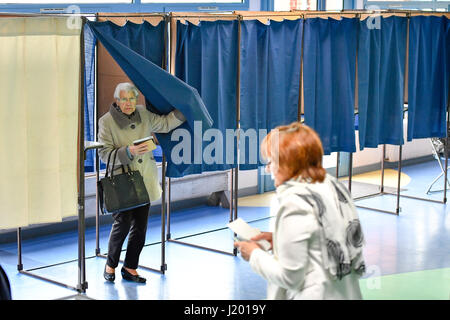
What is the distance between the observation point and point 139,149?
4.39 m

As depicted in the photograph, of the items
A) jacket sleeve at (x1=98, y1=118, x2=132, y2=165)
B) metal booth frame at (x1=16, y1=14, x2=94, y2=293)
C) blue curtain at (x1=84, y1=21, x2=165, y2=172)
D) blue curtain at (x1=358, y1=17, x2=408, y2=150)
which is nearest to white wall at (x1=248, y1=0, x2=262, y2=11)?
blue curtain at (x1=358, y1=17, x2=408, y2=150)

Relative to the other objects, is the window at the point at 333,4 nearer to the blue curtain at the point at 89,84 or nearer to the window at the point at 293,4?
the window at the point at 293,4

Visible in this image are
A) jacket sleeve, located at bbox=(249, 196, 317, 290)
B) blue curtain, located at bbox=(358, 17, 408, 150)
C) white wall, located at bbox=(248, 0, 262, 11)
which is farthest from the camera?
white wall, located at bbox=(248, 0, 262, 11)

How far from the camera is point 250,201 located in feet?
23.4

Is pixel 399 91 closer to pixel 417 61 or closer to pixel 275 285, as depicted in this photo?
pixel 417 61

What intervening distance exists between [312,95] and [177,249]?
63.0 inches

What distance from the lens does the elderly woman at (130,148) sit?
4.53m

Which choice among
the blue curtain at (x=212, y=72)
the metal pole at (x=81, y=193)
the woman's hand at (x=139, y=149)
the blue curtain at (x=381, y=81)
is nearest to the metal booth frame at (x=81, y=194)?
the metal pole at (x=81, y=193)

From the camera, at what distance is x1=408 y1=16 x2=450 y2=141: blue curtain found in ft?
20.6

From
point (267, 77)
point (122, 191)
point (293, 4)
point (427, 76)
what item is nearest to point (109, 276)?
point (122, 191)

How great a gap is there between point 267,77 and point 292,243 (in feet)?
10.8

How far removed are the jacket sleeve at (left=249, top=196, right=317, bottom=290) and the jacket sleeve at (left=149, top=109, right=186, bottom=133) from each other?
2.46 m

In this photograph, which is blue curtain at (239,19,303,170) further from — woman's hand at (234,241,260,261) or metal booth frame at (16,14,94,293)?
woman's hand at (234,241,260,261)
